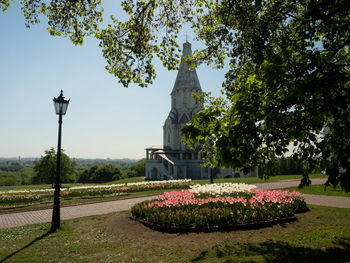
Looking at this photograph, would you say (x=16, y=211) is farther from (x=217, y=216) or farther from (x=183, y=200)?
(x=217, y=216)

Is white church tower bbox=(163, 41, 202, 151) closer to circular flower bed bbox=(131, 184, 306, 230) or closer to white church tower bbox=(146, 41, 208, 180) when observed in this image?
white church tower bbox=(146, 41, 208, 180)

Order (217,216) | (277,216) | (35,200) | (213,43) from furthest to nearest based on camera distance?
(35,200) → (213,43) → (277,216) → (217,216)

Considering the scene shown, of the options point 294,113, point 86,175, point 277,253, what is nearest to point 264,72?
point 294,113

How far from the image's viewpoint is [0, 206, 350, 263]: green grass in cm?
563

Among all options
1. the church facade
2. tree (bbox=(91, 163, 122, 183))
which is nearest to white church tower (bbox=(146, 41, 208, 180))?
the church facade

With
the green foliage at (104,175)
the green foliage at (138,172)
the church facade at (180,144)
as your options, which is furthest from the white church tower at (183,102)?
the green foliage at (104,175)

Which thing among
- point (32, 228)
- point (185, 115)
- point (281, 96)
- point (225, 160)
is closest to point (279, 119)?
point (281, 96)

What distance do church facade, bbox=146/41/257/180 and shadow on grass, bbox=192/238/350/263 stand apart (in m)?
37.8

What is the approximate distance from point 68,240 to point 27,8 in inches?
309

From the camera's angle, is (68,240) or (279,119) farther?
(68,240)

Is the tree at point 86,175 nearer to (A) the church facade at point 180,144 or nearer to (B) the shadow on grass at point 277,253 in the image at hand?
(A) the church facade at point 180,144

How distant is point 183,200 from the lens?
10836mm

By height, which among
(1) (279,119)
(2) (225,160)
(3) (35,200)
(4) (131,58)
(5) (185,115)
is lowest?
(3) (35,200)

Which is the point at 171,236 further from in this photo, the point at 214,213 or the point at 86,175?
the point at 86,175
